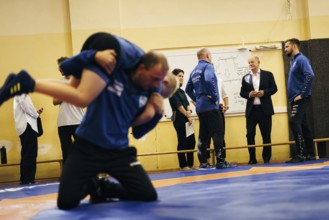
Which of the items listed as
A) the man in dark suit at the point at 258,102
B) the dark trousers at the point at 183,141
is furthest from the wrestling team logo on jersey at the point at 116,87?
the man in dark suit at the point at 258,102

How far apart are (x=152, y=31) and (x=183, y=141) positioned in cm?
228

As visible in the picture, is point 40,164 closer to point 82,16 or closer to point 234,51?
point 82,16

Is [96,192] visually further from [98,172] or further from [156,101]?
[156,101]

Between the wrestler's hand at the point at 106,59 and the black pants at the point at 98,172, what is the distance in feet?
1.76

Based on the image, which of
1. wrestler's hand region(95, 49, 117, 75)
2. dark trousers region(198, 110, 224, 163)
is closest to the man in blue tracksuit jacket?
dark trousers region(198, 110, 224, 163)

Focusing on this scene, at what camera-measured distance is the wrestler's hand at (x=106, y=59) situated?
274 centimetres

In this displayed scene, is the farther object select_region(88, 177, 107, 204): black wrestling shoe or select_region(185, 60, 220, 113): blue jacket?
select_region(185, 60, 220, 113): blue jacket

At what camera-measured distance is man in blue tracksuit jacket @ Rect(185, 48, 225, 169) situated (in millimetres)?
Answer: 6027

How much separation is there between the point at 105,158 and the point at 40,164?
5.44m

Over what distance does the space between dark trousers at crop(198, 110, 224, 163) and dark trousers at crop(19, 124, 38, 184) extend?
8.06 ft

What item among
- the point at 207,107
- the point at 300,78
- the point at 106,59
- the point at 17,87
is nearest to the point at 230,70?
the point at 300,78

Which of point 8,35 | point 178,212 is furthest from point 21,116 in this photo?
point 178,212

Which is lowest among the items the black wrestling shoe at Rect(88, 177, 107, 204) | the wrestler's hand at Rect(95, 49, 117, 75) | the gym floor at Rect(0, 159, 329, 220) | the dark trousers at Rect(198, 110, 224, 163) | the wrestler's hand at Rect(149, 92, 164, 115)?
the gym floor at Rect(0, 159, 329, 220)

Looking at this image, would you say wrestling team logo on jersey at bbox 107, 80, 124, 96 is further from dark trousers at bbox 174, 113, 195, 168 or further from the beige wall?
the beige wall
